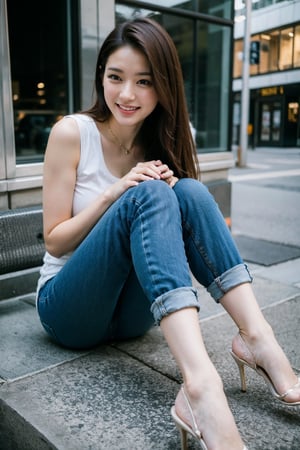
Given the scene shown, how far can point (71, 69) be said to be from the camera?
4.34 meters

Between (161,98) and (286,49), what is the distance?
23.8 meters

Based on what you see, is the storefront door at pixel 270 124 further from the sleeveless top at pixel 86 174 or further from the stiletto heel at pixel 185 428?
the stiletto heel at pixel 185 428

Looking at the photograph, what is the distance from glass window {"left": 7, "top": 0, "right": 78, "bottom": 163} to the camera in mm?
4480

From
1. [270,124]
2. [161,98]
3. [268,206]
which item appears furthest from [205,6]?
[270,124]

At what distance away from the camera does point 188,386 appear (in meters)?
1.50

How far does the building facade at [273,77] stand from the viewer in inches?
822

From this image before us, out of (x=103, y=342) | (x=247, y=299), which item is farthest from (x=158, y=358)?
(x=247, y=299)

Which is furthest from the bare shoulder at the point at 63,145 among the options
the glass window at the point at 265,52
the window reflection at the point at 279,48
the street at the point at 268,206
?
the glass window at the point at 265,52

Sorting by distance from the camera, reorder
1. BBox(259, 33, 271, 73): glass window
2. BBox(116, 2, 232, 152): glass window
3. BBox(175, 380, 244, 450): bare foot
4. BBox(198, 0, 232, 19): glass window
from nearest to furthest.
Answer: BBox(175, 380, 244, 450): bare foot, BBox(198, 0, 232, 19): glass window, BBox(116, 2, 232, 152): glass window, BBox(259, 33, 271, 73): glass window

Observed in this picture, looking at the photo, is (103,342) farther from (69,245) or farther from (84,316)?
(69,245)

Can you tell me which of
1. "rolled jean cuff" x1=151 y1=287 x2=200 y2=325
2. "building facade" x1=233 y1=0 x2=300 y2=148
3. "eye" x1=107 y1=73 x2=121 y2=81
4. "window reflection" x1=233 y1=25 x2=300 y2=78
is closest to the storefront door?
"building facade" x1=233 y1=0 x2=300 y2=148

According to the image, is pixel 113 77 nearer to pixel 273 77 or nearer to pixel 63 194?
pixel 63 194

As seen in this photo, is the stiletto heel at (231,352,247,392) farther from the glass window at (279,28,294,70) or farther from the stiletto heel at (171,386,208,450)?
the glass window at (279,28,294,70)

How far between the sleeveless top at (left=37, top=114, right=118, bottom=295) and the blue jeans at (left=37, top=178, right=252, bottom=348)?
4.7 inches
